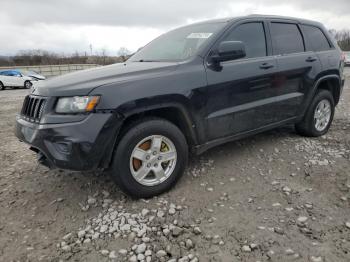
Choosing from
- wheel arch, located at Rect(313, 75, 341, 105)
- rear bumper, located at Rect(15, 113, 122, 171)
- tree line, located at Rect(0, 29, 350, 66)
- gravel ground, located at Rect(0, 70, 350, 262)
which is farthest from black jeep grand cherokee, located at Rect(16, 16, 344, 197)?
tree line, located at Rect(0, 29, 350, 66)

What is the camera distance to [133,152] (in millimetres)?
2707

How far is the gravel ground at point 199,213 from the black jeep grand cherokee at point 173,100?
1.24 ft

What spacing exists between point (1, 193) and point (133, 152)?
5.47ft

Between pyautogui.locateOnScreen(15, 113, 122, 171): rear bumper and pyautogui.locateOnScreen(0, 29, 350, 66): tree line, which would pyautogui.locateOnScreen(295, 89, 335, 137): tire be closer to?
pyautogui.locateOnScreen(15, 113, 122, 171): rear bumper

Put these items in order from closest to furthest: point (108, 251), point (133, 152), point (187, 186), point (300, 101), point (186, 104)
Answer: point (108, 251) < point (133, 152) < point (186, 104) < point (187, 186) < point (300, 101)

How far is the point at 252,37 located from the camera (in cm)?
362

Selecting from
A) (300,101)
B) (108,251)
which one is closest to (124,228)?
(108,251)

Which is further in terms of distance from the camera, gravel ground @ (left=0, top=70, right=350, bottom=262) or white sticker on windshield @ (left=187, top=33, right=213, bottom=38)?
white sticker on windshield @ (left=187, top=33, right=213, bottom=38)

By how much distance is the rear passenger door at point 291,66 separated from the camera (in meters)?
3.80

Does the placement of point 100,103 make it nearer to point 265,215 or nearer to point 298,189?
point 265,215

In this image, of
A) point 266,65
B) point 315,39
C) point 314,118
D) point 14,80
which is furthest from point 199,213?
point 14,80

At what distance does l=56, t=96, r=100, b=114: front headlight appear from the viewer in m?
A: 2.47

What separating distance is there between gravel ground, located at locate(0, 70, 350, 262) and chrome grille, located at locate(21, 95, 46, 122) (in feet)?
2.84

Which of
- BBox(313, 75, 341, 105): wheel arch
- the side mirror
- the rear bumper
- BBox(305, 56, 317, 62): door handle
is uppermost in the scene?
the side mirror
